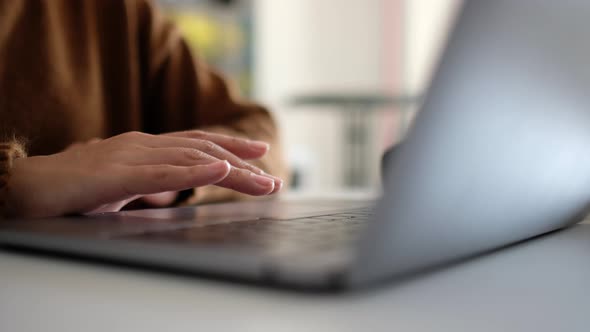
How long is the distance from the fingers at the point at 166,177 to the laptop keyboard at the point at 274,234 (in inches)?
1.9

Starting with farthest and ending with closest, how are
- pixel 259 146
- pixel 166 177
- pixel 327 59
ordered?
pixel 327 59 < pixel 259 146 < pixel 166 177

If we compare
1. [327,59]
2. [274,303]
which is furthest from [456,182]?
[327,59]

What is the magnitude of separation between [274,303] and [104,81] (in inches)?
34.5

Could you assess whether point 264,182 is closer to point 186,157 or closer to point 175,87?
point 186,157

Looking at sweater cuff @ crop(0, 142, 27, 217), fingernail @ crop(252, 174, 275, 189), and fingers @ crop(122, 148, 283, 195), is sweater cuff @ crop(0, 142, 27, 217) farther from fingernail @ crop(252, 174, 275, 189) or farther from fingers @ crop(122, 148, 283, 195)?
fingernail @ crop(252, 174, 275, 189)

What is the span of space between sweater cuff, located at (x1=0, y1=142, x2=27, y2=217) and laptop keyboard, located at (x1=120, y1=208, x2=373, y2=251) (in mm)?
220

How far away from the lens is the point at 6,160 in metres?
0.49

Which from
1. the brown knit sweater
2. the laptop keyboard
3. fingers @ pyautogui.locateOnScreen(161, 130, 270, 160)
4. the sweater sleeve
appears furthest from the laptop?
the sweater sleeve

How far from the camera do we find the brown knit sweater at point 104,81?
0.81 metres

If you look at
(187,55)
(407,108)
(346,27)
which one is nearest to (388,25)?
(346,27)

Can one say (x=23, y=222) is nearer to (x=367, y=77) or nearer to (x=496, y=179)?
(x=496, y=179)

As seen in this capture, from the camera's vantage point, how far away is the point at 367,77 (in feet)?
13.3

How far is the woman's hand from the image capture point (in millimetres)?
445

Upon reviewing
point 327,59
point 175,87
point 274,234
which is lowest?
point 327,59
